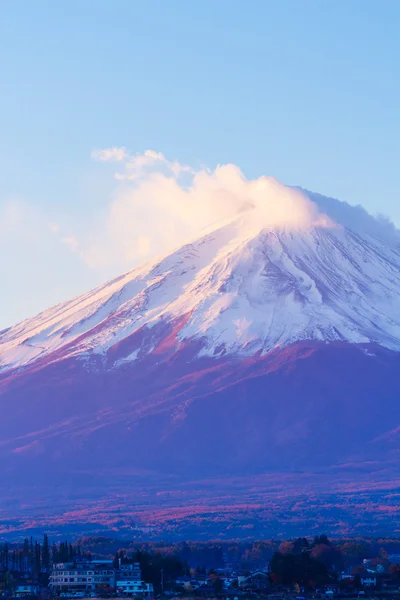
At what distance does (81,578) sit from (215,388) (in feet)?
265

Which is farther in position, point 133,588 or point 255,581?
point 255,581

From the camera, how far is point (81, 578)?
215 ft

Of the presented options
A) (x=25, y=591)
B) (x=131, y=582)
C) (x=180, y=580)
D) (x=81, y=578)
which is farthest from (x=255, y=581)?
(x=25, y=591)

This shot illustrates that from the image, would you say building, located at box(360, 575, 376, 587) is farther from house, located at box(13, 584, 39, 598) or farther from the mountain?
the mountain

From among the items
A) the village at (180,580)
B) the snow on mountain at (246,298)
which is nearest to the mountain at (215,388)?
the snow on mountain at (246,298)

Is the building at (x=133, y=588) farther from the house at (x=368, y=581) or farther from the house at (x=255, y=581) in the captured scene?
the house at (x=368, y=581)

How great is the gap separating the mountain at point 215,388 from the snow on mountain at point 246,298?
8.7 inches

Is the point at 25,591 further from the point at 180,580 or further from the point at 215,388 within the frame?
the point at 215,388

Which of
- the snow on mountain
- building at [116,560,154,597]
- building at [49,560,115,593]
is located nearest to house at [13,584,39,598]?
building at [49,560,115,593]

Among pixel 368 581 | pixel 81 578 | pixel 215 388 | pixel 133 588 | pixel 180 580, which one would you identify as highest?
pixel 215 388

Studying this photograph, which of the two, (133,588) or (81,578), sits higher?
(81,578)

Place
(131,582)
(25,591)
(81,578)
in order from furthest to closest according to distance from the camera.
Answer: (81,578), (131,582), (25,591)

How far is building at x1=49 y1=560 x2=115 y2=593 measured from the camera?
64.7 m

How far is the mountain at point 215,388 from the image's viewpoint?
134875 millimetres
